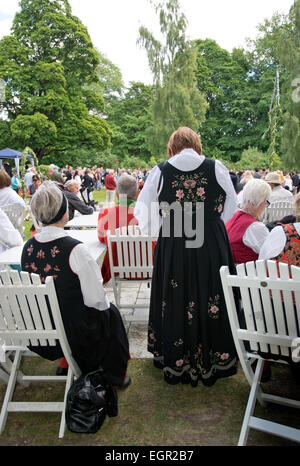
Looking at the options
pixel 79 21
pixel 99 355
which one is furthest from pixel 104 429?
pixel 79 21

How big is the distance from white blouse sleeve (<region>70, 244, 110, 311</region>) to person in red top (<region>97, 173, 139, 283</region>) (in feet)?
4.81

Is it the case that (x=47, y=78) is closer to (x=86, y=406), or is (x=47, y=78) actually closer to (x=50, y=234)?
(x=50, y=234)

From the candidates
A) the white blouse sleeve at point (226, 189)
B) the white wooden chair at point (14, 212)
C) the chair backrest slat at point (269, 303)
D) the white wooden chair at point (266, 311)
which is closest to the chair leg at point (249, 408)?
the white wooden chair at point (266, 311)

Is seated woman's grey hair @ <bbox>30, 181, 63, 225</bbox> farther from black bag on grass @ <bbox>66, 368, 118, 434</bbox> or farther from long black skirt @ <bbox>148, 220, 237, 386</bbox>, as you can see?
black bag on grass @ <bbox>66, 368, 118, 434</bbox>

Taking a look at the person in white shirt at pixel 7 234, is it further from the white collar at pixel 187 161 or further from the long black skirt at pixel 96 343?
the white collar at pixel 187 161

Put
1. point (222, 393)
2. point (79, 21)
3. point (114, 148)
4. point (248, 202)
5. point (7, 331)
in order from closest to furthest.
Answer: point (7, 331) < point (222, 393) < point (248, 202) < point (79, 21) < point (114, 148)

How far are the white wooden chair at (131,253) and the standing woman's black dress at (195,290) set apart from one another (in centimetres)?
72

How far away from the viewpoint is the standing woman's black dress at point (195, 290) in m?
2.38

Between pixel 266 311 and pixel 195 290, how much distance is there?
64 centimetres

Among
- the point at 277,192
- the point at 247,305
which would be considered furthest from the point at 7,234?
the point at 277,192

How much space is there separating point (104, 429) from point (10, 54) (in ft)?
86.2

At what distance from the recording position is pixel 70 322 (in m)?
2.22

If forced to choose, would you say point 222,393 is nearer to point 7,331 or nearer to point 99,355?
point 99,355

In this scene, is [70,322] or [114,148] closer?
[70,322]
